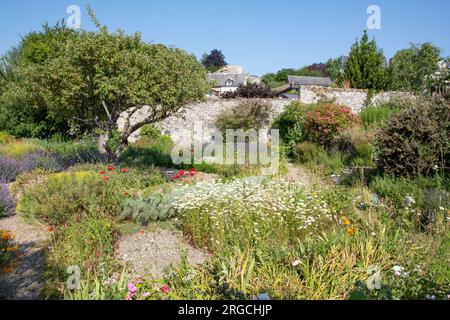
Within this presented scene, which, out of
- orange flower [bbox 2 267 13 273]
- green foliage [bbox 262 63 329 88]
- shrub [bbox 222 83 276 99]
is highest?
green foliage [bbox 262 63 329 88]

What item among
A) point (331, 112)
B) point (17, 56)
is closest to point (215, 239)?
point (331, 112)

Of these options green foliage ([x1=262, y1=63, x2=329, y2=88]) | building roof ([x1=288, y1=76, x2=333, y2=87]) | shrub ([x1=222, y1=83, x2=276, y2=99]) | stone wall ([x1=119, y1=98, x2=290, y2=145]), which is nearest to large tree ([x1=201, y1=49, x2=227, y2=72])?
green foliage ([x1=262, y1=63, x2=329, y2=88])

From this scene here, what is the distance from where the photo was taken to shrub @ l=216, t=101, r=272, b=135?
→ 52.3 feet

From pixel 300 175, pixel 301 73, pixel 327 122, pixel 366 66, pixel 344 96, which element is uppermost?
pixel 301 73

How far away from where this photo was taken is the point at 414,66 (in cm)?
2052

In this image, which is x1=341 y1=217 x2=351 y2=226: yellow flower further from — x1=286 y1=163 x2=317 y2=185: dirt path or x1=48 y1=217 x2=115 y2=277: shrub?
x1=286 y1=163 x2=317 y2=185: dirt path

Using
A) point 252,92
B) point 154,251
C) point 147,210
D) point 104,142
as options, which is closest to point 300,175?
point 147,210

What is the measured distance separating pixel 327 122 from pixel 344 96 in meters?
5.38

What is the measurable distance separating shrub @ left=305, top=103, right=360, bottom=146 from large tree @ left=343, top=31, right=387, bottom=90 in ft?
25.1

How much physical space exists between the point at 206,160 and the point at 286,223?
254 inches

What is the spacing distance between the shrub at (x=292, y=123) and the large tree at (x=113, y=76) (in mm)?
6155

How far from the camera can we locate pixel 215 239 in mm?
4875

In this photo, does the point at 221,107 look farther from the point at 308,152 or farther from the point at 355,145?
the point at 355,145
